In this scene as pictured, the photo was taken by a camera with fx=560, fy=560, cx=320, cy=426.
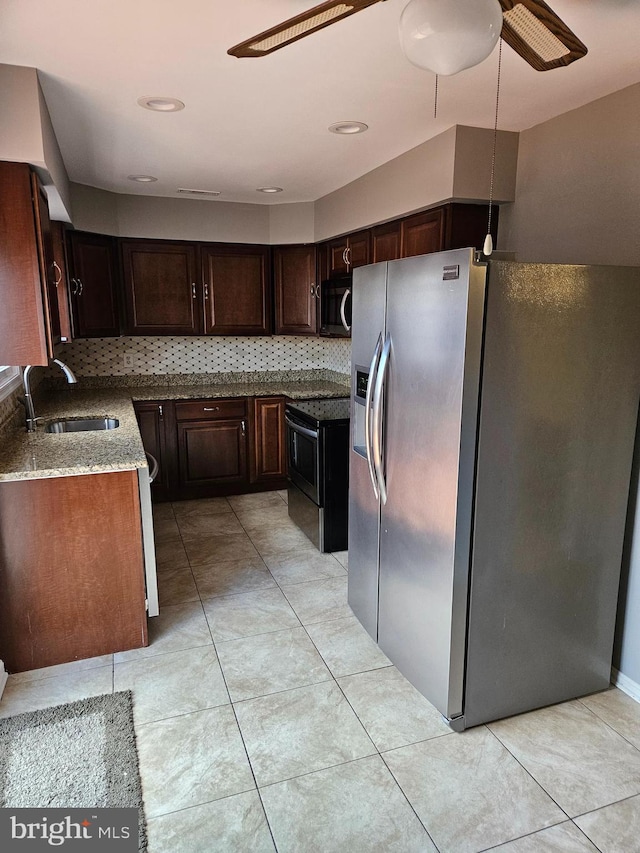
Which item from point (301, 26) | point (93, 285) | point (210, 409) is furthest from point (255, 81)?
point (210, 409)

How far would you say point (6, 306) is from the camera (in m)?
2.26

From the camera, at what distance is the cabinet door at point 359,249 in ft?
12.4

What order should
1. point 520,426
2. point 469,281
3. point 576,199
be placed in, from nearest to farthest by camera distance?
1. point 469,281
2. point 520,426
3. point 576,199

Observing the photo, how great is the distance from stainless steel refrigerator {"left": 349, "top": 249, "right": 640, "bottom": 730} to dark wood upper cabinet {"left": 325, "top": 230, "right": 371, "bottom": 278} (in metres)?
1.58

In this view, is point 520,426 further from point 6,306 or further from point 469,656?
point 6,306

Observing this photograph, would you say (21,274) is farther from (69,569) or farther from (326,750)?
(326,750)

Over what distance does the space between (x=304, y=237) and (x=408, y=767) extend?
12.9 feet

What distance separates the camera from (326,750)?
1983 mm

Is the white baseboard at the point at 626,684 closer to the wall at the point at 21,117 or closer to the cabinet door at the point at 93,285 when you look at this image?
the wall at the point at 21,117

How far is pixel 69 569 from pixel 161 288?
2.68m

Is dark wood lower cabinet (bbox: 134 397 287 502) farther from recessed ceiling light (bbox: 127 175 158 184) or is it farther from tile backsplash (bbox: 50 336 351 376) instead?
recessed ceiling light (bbox: 127 175 158 184)

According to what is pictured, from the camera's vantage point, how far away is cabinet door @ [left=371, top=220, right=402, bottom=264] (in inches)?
134

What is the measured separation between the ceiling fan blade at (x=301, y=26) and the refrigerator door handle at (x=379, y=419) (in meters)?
1.13

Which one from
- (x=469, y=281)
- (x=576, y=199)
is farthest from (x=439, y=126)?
(x=469, y=281)
